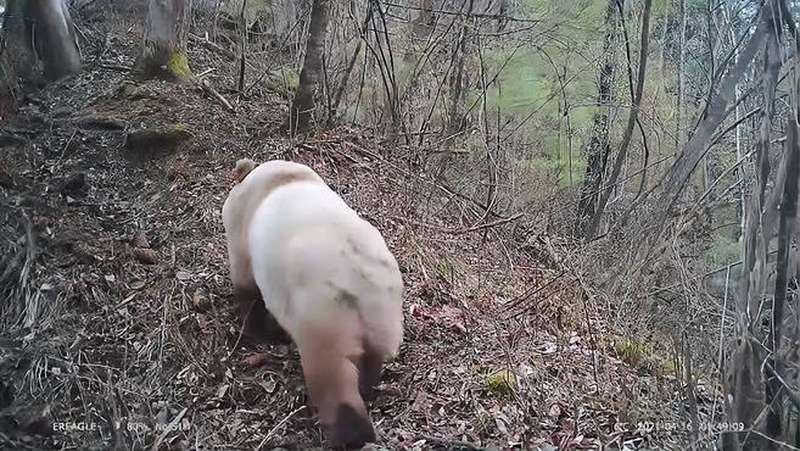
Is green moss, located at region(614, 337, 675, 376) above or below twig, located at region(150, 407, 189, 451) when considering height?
above

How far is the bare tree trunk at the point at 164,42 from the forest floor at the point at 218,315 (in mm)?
277

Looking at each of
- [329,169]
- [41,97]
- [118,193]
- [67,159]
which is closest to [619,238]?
[329,169]

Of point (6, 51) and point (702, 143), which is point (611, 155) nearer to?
point (702, 143)

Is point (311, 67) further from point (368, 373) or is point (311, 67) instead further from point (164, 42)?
point (368, 373)

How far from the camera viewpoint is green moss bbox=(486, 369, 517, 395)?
2155 millimetres

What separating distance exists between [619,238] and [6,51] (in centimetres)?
393

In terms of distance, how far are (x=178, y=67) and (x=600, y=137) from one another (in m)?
2.82

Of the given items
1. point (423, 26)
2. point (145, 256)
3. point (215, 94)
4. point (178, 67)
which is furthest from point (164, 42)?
point (145, 256)

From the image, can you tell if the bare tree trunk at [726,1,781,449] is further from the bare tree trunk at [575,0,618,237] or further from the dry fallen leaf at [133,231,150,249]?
the bare tree trunk at [575,0,618,237]

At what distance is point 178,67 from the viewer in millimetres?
4340

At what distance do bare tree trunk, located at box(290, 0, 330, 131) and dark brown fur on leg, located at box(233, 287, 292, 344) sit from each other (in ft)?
5.00

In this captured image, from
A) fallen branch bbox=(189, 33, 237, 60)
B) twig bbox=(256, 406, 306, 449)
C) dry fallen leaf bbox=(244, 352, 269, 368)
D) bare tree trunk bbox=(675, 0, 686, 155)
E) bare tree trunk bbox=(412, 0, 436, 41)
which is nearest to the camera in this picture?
twig bbox=(256, 406, 306, 449)

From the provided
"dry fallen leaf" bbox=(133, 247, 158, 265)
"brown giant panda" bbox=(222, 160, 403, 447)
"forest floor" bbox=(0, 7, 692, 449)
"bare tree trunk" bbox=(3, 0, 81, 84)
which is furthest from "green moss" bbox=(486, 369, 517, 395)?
"bare tree trunk" bbox=(3, 0, 81, 84)

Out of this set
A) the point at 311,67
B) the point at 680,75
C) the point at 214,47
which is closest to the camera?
the point at 311,67
